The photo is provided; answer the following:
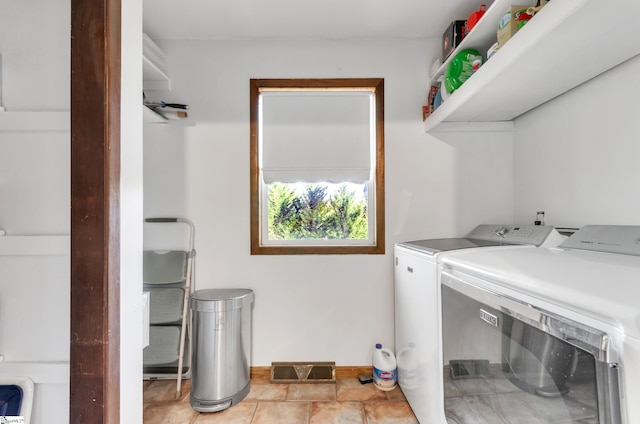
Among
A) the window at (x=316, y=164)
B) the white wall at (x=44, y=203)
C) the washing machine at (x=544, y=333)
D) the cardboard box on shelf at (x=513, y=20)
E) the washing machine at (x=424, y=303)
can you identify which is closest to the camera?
the washing machine at (x=544, y=333)

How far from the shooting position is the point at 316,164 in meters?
2.15

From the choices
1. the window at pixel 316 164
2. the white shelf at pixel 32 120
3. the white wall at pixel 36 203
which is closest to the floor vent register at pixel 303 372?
the window at pixel 316 164

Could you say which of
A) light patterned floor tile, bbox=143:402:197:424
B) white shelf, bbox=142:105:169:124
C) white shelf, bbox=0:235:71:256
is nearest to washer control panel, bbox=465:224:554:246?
white shelf, bbox=0:235:71:256

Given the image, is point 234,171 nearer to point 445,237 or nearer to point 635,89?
point 445,237

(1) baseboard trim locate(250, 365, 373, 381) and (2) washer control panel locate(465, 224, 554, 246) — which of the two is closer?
(2) washer control panel locate(465, 224, 554, 246)

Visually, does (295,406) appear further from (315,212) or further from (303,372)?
(315,212)

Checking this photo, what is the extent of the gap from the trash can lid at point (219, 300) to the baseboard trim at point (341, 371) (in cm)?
54

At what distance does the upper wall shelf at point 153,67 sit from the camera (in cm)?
187

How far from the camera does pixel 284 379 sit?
6.61 feet

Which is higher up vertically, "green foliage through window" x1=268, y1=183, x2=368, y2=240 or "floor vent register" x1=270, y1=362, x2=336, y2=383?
"green foliage through window" x1=268, y1=183, x2=368, y2=240

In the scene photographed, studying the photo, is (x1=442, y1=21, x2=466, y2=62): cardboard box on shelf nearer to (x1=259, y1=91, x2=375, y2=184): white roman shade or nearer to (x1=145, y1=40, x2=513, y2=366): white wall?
(x1=145, y1=40, x2=513, y2=366): white wall

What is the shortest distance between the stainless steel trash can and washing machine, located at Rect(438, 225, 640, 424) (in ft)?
3.80

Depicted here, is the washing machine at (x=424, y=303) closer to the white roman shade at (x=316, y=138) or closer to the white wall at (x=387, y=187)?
the white wall at (x=387, y=187)

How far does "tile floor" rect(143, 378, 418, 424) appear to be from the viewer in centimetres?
165
